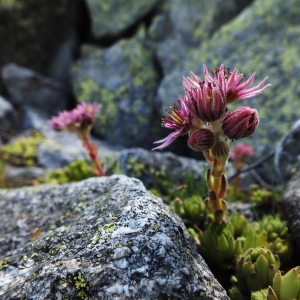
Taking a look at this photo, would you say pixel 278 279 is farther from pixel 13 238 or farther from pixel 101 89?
pixel 101 89

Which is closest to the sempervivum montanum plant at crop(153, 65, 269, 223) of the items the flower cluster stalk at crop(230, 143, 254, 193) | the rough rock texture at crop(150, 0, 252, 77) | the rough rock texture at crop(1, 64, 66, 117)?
→ the flower cluster stalk at crop(230, 143, 254, 193)

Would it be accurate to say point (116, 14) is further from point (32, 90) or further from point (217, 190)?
point (217, 190)

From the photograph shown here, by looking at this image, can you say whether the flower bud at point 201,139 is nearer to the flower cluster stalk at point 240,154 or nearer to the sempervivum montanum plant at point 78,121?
the sempervivum montanum plant at point 78,121

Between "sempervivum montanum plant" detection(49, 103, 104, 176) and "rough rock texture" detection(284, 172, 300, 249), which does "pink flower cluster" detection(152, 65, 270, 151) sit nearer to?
"rough rock texture" detection(284, 172, 300, 249)

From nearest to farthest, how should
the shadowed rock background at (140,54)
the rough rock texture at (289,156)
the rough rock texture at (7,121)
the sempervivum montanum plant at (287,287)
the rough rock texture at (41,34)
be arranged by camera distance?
1. the sempervivum montanum plant at (287,287)
2. the rough rock texture at (289,156)
3. the shadowed rock background at (140,54)
4. the rough rock texture at (7,121)
5. the rough rock texture at (41,34)

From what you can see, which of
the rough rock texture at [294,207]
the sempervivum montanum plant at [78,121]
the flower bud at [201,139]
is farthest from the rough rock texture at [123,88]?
the flower bud at [201,139]

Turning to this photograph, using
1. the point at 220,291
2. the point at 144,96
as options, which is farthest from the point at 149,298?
the point at 144,96

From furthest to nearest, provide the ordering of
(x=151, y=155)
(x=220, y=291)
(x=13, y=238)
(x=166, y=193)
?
(x=151, y=155), (x=166, y=193), (x=13, y=238), (x=220, y=291)
